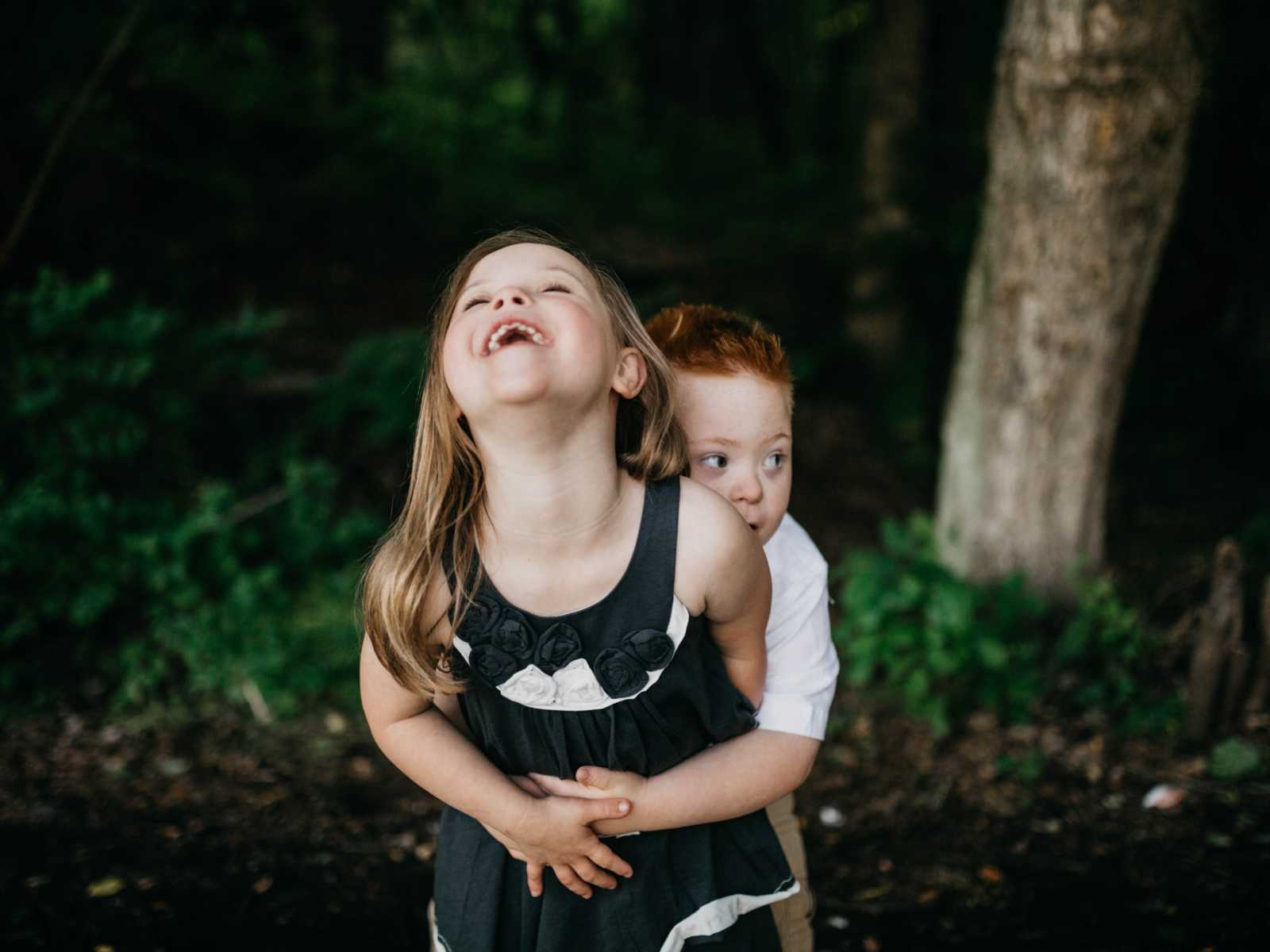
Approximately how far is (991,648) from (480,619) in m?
2.59

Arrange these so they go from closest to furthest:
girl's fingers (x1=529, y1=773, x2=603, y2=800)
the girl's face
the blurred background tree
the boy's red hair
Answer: the girl's face → girl's fingers (x1=529, y1=773, x2=603, y2=800) → the boy's red hair → the blurred background tree

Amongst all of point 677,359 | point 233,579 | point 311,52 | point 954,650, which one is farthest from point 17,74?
point 311,52

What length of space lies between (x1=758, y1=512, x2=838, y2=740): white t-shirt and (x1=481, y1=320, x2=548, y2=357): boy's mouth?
0.64 meters

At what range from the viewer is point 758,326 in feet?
5.91

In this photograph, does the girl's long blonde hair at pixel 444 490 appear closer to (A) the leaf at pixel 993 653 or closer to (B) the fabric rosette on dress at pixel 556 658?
(B) the fabric rosette on dress at pixel 556 658

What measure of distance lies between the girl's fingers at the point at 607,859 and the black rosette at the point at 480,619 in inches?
15.0

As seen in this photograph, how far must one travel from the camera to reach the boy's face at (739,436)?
173cm

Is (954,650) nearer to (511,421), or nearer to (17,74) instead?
(511,421)

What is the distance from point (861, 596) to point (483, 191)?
26.0 ft

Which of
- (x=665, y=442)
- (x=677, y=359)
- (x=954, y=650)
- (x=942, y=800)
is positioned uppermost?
(x=677, y=359)

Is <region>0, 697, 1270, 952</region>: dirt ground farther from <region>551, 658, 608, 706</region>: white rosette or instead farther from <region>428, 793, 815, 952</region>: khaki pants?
<region>551, 658, 608, 706</region>: white rosette

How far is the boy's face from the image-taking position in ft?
5.66

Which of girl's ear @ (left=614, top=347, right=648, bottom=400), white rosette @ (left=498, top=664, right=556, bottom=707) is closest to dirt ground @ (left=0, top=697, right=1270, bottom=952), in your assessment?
white rosette @ (left=498, top=664, right=556, bottom=707)

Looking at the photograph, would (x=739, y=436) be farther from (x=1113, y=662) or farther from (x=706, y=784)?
(x=1113, y=662)
